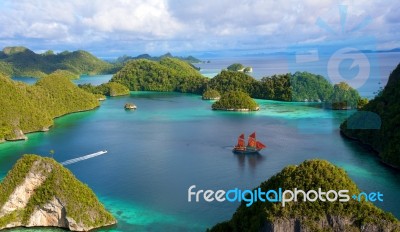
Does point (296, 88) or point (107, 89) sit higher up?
point (107, 89)

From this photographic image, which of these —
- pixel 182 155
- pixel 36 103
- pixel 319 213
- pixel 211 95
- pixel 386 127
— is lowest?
pixel 182 155

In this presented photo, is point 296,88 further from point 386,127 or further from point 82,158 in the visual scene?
point 82,158

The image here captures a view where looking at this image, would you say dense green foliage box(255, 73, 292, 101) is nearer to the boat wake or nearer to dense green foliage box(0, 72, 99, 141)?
dense green foliage box(0, 72, 99, 141)

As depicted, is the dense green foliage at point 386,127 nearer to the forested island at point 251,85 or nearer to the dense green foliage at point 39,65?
the forested island at point 251,85

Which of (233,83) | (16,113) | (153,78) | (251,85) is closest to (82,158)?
(16,113)

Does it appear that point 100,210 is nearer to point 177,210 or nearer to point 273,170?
point 177,210

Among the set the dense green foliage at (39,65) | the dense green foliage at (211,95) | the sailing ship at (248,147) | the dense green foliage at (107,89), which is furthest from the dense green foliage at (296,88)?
the dense green foliage at (39,65)
